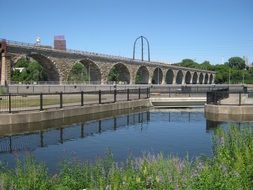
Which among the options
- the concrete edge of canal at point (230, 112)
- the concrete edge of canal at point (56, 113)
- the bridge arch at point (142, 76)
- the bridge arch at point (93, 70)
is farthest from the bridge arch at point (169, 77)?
the concrete edge of canal at point (230, 112)

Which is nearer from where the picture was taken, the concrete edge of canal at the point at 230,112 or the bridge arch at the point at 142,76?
the concrete edge of canal at the point at 230,112

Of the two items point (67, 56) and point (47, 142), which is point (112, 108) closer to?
point (47, 142)

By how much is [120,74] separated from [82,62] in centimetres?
2791

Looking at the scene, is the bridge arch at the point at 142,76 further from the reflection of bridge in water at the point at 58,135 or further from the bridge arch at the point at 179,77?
the reflection of bridge in water at the point at 58,135

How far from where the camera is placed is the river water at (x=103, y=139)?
1416 centimetres

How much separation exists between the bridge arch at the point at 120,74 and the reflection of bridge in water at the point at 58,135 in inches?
3568

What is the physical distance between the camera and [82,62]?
100438 mm

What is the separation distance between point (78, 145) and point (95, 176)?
868 centimetres

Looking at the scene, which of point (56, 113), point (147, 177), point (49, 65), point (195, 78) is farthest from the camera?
point (195, 78)

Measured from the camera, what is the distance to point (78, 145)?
1639 centimetres

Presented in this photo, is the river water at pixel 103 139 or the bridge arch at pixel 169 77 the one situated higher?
the bridge arch at pixel 169 77

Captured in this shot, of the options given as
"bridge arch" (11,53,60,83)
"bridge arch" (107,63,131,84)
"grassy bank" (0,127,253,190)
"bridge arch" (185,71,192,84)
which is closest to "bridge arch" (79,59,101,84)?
"bridge arch" (107,63,131,84)

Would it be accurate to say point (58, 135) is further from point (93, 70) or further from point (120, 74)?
point (120, 74)

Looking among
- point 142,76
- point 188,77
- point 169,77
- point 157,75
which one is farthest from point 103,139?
point 188,77
